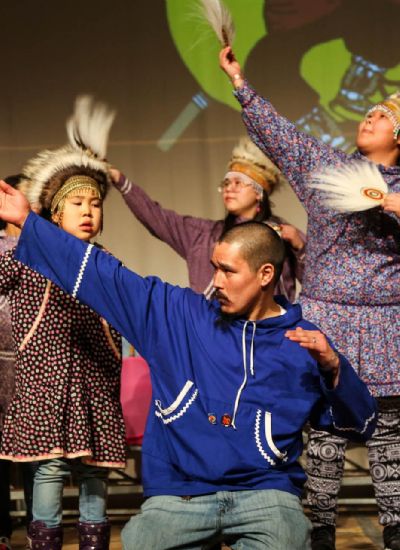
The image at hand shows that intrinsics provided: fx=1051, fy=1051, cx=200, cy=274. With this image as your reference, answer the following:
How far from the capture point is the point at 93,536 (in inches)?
133

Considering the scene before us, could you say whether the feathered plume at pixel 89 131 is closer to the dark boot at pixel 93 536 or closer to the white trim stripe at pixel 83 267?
the white trim stripe at pixel 83 267

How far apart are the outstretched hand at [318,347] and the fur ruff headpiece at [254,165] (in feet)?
6.75

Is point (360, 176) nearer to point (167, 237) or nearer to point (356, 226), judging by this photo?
point (356, 226)

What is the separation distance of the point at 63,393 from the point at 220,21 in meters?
1.48

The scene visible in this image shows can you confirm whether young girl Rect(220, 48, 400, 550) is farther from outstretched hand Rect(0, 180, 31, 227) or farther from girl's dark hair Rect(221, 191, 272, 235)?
outstretched hand Rect(0, 180, 31, 227)

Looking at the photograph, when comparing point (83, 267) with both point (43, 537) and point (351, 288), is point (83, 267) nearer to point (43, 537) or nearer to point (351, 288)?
point (43, 537)

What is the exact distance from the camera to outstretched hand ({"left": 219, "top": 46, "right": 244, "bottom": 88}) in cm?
369

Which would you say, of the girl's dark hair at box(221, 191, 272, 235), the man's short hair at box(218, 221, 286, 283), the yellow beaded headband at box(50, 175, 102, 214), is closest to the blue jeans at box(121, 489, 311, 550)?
the man's short hair at box(218, 221, 286, 283)

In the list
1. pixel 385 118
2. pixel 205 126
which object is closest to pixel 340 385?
pixel 385 118

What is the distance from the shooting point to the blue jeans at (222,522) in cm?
265

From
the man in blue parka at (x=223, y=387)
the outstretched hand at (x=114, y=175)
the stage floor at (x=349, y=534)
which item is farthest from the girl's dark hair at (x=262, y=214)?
the man in blue parka at (x=223, y=387)

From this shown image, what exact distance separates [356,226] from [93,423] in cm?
111

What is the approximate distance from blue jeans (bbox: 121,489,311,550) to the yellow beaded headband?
126cm

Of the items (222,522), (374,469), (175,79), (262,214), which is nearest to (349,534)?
(374,469)
